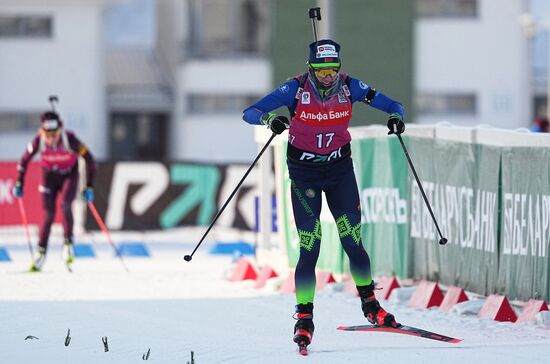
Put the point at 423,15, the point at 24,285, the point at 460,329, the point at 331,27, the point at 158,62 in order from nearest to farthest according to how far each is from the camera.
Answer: the point at 460,329, the point at 24,285, the point at 331,27, the point at 423,15, the point at 158,62

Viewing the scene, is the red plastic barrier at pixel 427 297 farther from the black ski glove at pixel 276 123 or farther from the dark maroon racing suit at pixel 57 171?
the dark maroon racing suit at pixel 57 171

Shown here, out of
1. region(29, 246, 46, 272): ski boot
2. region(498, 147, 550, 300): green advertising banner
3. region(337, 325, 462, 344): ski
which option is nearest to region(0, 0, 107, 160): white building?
region(29, 246, 46, 272): ski boot

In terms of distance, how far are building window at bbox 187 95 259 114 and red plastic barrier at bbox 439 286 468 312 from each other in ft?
86.5

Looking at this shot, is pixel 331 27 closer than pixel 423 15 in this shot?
Yes

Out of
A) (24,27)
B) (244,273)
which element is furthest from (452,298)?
(24,27)

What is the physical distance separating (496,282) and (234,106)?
27.0 m

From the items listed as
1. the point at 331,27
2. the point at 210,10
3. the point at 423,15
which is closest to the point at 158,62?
the point at 210,10

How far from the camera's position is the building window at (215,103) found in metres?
37.6

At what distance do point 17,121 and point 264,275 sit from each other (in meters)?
23.2

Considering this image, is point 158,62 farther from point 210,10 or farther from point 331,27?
point 331,27

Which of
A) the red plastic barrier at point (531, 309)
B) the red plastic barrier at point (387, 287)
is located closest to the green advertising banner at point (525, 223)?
the red plastic barrier at point (531, 309)

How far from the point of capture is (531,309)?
10.2m

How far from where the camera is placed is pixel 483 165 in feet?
37.1

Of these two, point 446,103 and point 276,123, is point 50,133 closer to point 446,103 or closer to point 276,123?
point 276,123
